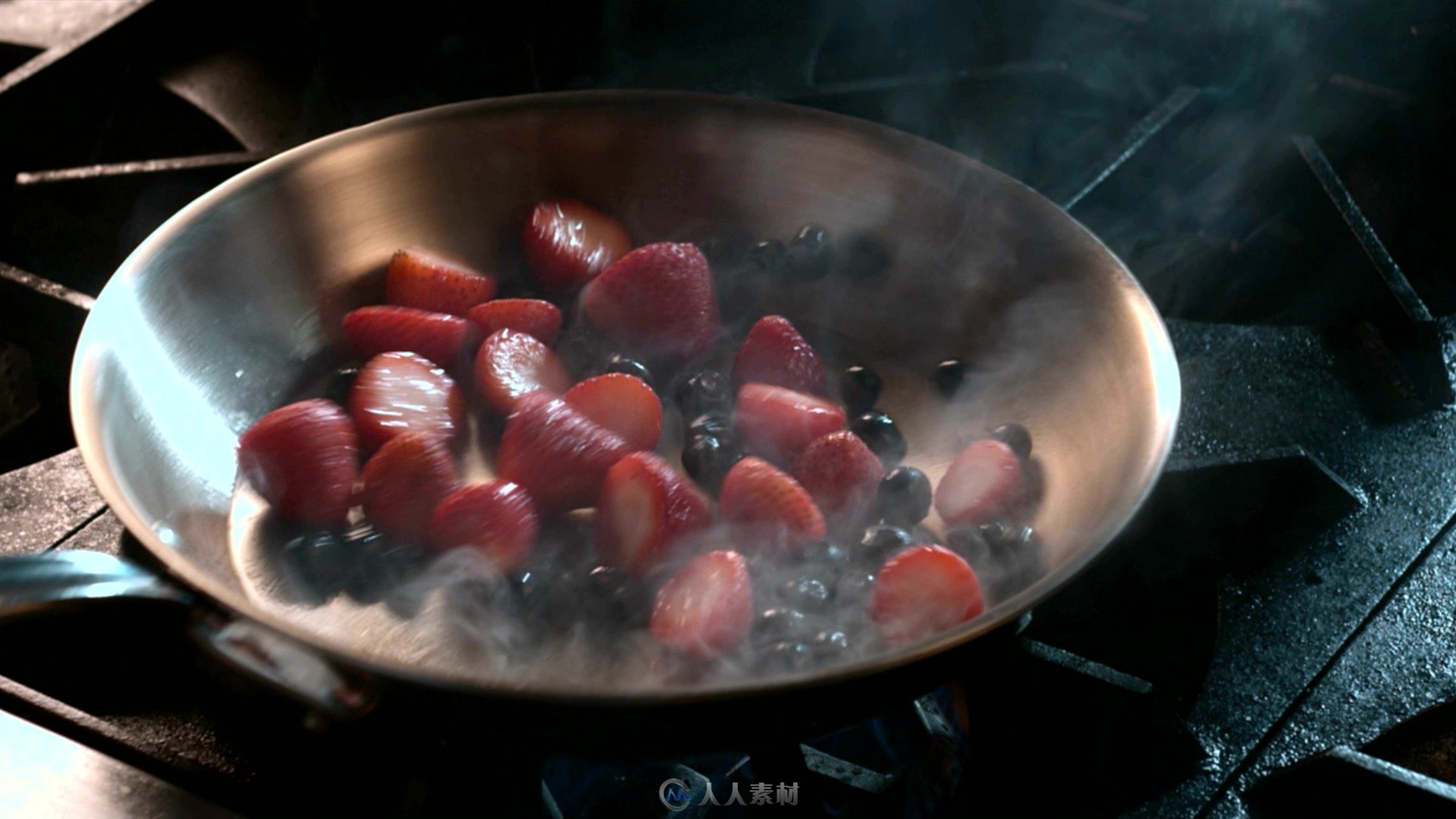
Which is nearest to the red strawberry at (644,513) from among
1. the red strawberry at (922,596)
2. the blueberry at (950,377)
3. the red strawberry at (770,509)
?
the red strawberry at (770,509)

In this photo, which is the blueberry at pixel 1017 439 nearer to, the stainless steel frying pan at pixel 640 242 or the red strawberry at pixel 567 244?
the stainless steel frying pan at pixel 640 242

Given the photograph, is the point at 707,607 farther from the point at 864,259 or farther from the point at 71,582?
the point at 864,259

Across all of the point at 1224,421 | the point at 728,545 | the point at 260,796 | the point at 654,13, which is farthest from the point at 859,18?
the point at 260,796

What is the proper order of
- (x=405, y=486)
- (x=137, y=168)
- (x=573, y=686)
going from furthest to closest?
(x=137, y=168) → (x=405, y=486) → (x=573, y=686)

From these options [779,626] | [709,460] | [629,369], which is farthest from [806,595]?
[629,369]

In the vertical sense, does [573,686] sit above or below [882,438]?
above

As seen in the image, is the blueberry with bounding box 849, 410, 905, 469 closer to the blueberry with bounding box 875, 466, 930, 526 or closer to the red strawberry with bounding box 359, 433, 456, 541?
the blueberry with bounding box 875, 466, 930, 526

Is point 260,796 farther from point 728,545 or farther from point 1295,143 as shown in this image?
point 1295,143
